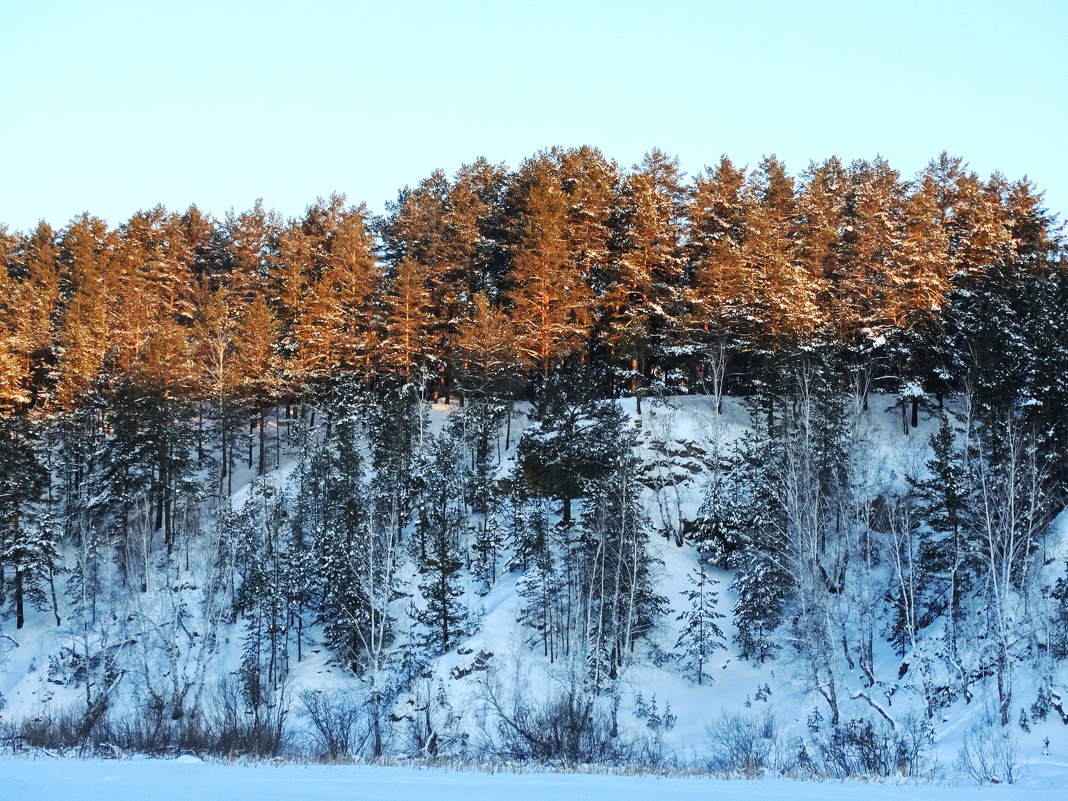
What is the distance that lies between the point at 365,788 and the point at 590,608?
1969 cm

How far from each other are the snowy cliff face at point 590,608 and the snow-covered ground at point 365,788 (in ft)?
24.7

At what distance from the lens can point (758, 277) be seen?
42781mm

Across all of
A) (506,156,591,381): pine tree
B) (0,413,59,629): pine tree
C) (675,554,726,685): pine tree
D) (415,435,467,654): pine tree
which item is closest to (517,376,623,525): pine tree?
(415,435,467,654): pine tree

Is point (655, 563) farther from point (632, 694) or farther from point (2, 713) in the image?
point (2, 713)

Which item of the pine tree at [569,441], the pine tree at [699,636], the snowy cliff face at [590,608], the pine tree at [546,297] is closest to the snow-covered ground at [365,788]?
the snowy cliff face at [590,608]

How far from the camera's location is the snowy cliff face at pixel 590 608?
2198cm

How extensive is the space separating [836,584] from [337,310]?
3446cm

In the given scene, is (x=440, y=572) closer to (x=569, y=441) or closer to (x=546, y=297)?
(x=569, y=441)

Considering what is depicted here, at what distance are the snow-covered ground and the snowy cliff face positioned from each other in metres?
7.52

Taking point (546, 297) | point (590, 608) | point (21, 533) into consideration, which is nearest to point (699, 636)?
point (590, 608)

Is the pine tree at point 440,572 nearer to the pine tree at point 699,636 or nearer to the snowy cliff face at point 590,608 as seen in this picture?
the snowy cliff face at point 590,608

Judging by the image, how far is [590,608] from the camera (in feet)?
89.9

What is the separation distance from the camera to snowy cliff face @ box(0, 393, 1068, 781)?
2198cm

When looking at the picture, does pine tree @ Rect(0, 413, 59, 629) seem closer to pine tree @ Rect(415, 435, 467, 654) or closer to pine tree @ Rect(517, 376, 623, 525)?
pine tree @ Rect(415, 435, 467, 654)
